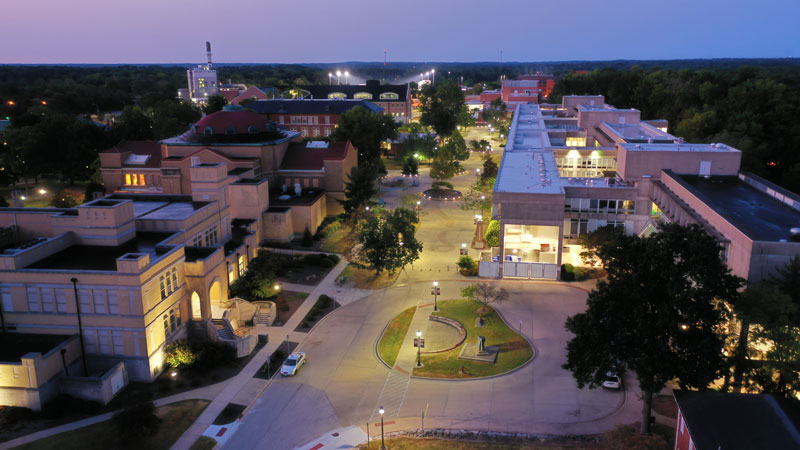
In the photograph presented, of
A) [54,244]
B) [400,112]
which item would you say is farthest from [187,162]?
[400,112]

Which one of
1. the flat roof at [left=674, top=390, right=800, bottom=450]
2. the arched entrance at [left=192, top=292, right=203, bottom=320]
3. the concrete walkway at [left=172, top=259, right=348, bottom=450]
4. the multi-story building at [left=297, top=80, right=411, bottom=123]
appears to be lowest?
the concrete walkway at [left=172, top=259, right=348, bottom=450]

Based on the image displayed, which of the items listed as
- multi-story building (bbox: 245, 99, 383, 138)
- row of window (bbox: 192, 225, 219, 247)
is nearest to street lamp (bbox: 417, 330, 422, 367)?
row of window (bbox: 192, 225, 219, 247)

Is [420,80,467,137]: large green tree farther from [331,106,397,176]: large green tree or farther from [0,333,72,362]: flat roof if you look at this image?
[0,333,72,362]: flat roof

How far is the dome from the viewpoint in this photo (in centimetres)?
6912

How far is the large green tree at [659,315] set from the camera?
2611 centimetres

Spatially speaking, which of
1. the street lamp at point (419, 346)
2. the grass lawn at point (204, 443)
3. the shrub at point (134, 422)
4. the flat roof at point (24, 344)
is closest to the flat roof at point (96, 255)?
the flat roof at point (24, 344)

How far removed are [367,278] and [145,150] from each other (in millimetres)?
40933

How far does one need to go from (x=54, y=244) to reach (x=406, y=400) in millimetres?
25799

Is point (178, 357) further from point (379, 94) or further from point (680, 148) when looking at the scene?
point (379, 94)

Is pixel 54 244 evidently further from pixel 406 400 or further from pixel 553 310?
pixel 553 310

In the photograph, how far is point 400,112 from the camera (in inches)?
6053


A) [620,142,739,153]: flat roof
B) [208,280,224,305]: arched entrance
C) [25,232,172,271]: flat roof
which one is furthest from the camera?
[620,142,739,153]: flat roof

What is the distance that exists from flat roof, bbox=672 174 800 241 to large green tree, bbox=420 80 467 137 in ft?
259

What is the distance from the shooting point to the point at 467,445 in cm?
2820
